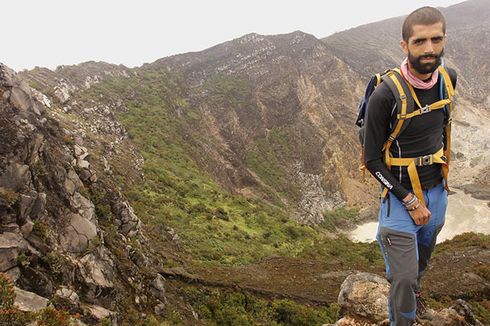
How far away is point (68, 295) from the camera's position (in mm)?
6742

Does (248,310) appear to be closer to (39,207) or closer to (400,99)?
(39,207)

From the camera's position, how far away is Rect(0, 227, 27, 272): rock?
20.9 feet

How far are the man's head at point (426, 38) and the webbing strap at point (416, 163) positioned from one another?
2.58 ft

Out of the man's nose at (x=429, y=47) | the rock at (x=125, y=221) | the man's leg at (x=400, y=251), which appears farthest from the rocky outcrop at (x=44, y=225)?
the man's nose at (x=429, y=47)

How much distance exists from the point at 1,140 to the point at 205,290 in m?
7.74

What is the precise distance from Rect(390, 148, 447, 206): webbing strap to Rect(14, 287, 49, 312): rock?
210 inches

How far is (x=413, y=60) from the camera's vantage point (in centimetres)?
326

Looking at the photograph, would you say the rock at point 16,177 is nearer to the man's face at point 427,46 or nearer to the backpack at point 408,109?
the backpack at point 408,109

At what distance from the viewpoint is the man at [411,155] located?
10.6 ft

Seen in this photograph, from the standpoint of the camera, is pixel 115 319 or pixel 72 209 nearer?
pixel 115 319

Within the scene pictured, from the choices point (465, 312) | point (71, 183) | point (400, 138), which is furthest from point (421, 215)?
point (71, 183)

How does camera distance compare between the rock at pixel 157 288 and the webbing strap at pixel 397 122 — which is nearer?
the webbing strap at pixel 397 122

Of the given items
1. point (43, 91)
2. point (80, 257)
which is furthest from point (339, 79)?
point (80, 257)

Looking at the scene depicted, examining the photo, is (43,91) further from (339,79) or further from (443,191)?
(339,79)
